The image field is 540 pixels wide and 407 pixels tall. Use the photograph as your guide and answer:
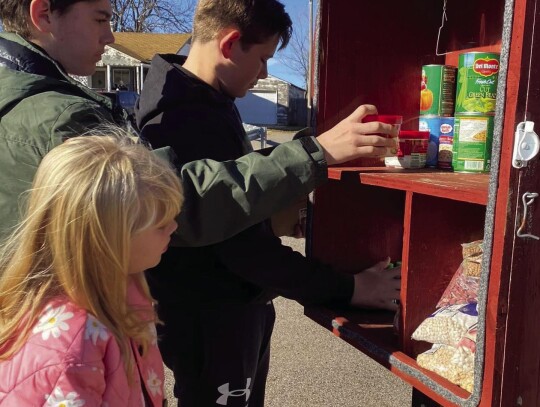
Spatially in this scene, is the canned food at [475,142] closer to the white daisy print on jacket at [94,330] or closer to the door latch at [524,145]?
the door latch at [524,145]

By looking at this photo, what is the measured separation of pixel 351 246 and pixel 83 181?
976 mm

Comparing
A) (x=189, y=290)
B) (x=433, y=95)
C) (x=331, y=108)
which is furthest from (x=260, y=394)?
(x=433, y=95)

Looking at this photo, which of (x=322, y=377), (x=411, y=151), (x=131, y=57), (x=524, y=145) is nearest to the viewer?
(x=524, y=145)

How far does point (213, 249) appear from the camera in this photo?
68.9 inches

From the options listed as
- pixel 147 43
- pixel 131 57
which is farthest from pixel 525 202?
pixel 147 43

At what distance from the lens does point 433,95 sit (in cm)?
182

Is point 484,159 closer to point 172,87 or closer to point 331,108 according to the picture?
point 331,108

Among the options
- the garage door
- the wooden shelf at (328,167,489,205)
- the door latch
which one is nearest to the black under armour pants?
the wooden shelf at (328,167,489,205)

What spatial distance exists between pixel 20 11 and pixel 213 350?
42.2 inches

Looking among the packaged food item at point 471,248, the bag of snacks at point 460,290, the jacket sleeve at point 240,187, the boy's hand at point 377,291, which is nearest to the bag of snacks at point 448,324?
the bag of snacks at point 460,290

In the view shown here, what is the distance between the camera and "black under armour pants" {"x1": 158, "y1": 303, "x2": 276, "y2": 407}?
5.99ft

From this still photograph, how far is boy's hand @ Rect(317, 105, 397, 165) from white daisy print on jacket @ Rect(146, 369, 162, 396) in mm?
659

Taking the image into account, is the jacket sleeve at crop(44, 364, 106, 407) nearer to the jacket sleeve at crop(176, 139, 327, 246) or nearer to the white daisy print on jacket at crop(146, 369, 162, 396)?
the white daisy print on jacket at crop(146, 369, 162, 396)

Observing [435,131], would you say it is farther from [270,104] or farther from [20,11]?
[270,104]
